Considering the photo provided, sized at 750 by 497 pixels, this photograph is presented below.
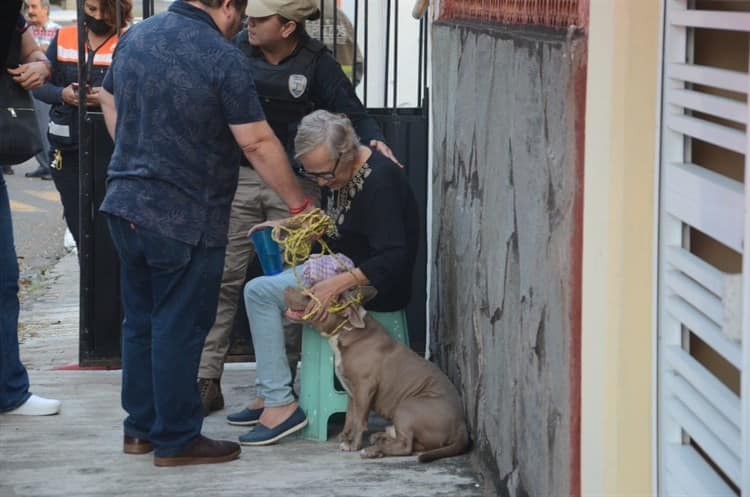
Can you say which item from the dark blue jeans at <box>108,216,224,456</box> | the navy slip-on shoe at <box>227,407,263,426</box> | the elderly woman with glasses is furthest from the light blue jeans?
the dark blue jeans at <box>108,216,224,456</box>

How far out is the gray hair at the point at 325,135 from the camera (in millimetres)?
4836

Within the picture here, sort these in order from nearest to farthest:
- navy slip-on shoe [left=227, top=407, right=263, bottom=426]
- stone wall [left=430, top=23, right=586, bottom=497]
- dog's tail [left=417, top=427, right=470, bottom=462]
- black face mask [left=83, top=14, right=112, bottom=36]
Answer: stone wall [left=430, top=23, right=586, bottom=497] < dog's tail [left=417, top=427, right=470, bottom=462] < navy slip-on shoe [left=227, top=407, right=263, bottom=426] < black face mask [left=83, top=14, right=112, bottom=36]

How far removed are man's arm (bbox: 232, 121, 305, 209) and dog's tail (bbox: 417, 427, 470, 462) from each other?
3.51 ft

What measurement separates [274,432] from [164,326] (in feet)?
2.28

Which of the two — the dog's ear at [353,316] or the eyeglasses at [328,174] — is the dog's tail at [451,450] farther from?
the eyeglasses at [328,174]

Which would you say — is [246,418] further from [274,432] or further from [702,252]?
[702,252]

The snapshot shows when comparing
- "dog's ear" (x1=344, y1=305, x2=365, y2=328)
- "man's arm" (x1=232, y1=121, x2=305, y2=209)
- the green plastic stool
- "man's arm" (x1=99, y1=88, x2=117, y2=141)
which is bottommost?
the green plastic stool

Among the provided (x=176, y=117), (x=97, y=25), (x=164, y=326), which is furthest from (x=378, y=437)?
(x=97, y=25)

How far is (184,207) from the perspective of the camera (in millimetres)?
4535

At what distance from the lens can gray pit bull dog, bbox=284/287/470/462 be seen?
4855 mm

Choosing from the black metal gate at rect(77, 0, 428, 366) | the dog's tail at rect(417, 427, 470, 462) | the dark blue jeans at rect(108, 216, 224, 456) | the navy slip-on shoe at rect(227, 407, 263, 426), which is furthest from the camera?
the black metal gate at rect(77, 0, 428, 366)

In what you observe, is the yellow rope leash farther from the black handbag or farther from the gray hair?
the black handbag

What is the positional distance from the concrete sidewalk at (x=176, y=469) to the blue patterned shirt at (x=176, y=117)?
2.85ft

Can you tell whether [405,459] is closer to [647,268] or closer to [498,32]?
[498,32]
